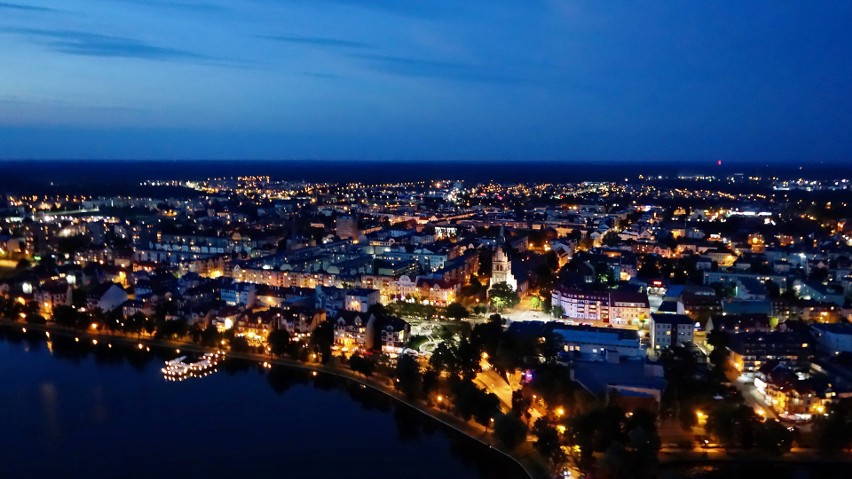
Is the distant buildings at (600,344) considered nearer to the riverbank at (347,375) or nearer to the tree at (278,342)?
the riverbank at (347,375)

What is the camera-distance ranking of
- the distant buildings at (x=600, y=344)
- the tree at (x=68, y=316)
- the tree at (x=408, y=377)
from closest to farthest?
1. the tree at (x=408, y=377)
2. the distant buildings at (x=600, y=344)
3. the tree at (x=68, y=316)

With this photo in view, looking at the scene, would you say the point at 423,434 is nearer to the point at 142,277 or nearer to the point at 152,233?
the point at 142,277

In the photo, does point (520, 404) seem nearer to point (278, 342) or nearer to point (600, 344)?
point (600, 344)

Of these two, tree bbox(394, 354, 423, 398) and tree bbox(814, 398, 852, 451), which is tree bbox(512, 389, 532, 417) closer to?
tree bbox(394, 354, 423, 398)

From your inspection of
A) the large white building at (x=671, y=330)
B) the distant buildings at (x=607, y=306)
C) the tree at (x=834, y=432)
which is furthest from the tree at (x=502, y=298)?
the tree at (x=834, y=432)

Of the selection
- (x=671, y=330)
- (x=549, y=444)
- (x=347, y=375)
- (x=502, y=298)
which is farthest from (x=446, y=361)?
(x=502, y=298)

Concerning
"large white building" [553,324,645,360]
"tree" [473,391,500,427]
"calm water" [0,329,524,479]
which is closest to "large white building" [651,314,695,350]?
"large white building" [553,324,645,360]
